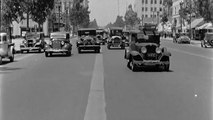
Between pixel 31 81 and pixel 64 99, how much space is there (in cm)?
493

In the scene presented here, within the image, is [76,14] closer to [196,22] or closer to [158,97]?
[196,22]

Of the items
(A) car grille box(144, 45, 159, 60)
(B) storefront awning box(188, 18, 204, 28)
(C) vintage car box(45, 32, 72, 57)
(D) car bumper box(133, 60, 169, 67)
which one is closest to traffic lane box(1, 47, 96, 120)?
(D) car bumper box(133, 60, 169, 67)

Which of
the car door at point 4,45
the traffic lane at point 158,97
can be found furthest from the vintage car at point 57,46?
the traffic lane at point 158,97

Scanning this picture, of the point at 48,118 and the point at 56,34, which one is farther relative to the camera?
the point at 56,34

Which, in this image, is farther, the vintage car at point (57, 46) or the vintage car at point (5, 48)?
the vintage car at point (57, 46)

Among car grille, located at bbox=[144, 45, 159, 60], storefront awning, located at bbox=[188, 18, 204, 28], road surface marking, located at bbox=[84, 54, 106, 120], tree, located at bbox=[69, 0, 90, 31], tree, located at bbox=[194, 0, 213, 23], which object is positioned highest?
tree, located at bbox=[69, 0, 90, 31]

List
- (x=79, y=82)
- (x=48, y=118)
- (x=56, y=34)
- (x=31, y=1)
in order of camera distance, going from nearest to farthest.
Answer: (x=48, y=118), (x=79, y=82), (x=56, y=34), (x=31, y=1)

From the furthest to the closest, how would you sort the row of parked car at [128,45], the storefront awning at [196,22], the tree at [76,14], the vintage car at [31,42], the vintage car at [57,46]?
the tree at [76,14] < the storefront awning at [196,22] < the vintage car at [31,42] < the vintage car at [57,46] < the row of parked car at [128,45]

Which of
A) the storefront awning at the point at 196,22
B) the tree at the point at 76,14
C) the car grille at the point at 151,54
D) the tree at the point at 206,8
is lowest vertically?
the car grille at the point at 151,54

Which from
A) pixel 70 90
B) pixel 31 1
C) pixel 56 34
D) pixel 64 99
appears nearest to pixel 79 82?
pixel 70 90

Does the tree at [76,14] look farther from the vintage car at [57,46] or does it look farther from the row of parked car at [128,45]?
the vintage car at [57,46]

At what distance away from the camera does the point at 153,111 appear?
9.93 metres

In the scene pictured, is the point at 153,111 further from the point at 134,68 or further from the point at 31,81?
the point at 134,68

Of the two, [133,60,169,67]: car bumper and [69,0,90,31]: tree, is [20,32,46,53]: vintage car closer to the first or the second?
[133,60,169,67]: car bumper
